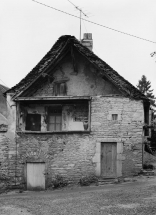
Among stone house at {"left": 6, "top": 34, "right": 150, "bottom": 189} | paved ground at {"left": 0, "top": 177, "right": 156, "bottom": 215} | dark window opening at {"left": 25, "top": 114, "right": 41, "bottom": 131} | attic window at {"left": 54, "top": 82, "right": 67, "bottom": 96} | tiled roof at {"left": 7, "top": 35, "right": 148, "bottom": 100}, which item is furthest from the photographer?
dark window opening at {"left": 25, "top": 114, "right": 41, "bottom": 131}

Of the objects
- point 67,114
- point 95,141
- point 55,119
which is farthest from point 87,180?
point 55,119

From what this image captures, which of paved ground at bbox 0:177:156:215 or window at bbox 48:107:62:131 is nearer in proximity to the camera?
paved ground at bbox 0:177:156:215

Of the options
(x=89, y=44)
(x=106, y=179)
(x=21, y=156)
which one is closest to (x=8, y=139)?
(x=21, y=156)

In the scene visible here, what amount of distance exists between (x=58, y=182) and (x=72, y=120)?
10.7ft

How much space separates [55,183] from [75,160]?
143cm

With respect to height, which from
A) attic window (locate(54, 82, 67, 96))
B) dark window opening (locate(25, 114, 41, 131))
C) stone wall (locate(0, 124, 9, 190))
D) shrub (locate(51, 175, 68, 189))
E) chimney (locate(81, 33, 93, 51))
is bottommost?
shrub (locate(51, 175, 68, 189))

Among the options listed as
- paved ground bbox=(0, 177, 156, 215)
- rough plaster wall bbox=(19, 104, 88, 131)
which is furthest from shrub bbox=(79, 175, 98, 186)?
rough plaster wall bbox=(19, 104, 88, 131)

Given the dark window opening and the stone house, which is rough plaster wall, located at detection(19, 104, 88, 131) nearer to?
the stone house

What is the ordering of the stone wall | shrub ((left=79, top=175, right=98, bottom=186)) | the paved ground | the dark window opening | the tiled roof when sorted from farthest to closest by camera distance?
the dark window opening
the stone wall
the tiled roof
shrub ((left=79, top=175, right=98, bottom=186))
the paved ground

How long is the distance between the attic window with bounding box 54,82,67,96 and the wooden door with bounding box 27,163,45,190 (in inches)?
142

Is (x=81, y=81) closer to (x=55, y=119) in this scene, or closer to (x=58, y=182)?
(x=55, y=119)

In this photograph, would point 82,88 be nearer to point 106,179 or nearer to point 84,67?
point 84,67

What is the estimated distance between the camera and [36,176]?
1819 cm

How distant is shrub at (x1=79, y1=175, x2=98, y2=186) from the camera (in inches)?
685
